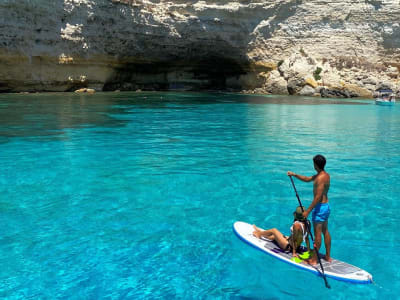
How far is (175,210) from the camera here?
742 centimetres

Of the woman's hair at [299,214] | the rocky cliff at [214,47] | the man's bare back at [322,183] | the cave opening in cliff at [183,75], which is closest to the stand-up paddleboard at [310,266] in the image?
the woman's hair at [299,214]

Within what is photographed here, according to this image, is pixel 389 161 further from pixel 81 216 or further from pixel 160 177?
pixel 81 216

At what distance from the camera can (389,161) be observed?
11.4 meters

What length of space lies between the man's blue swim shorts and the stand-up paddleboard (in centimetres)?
60

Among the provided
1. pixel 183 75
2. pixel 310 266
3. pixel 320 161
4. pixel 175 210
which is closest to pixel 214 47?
pixel 183 75

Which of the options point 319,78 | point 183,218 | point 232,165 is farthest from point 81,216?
point 319,78

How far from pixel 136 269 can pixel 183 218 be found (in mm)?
1845

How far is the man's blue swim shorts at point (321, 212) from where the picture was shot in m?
5.15

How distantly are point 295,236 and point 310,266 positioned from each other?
41 cm

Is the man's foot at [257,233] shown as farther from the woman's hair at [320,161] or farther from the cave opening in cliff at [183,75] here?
the cave opening in cliff at [183,75]

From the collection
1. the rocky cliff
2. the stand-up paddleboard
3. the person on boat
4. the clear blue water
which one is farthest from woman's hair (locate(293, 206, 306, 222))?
the rocky cliff

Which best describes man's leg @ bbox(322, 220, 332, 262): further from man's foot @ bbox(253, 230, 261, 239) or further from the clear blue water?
man's foot @ bbox(253, 230, 261, 239)

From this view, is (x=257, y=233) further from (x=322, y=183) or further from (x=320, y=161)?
(x=320, y=161)

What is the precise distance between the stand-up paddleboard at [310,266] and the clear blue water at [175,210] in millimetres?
171
